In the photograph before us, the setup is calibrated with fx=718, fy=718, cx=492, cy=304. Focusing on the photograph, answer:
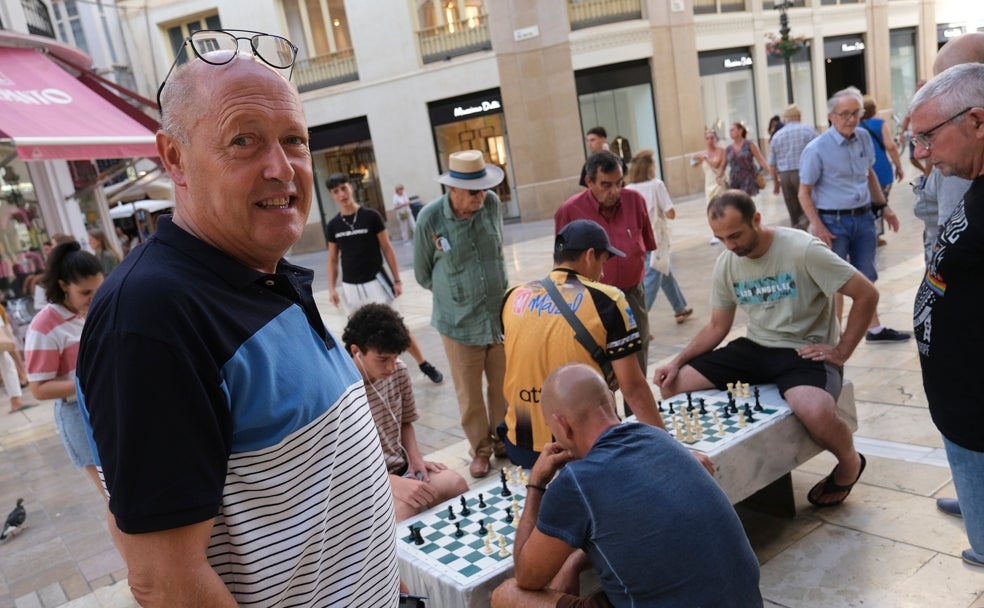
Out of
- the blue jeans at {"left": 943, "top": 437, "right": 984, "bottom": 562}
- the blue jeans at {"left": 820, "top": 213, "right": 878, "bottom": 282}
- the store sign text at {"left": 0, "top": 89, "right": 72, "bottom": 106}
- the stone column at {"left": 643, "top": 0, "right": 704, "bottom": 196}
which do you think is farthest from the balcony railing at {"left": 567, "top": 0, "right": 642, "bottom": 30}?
the blue jeans at {"left": 943, "top": 437, "right": 984, "bottom": 562}

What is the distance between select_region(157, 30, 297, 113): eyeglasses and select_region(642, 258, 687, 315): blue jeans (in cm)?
632

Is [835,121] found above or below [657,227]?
above

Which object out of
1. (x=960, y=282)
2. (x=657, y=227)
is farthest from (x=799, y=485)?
(x=657, y=227)

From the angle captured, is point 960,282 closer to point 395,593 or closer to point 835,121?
point 395,593

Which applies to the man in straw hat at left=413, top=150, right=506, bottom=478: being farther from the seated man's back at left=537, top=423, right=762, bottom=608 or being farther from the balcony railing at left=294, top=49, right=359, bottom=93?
the balcony railing at left=294, top=49, right=359, bottom=93

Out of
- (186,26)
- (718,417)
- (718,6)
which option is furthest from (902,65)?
(718,417)

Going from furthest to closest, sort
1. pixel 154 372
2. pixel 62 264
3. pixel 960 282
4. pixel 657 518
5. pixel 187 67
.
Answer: pixel 62 264 < pixel 960 282 < pixel 657 518 < pixel 187 67 < pixel 154 372

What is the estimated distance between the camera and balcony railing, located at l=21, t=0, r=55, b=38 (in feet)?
39.2

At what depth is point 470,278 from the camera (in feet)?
16.7

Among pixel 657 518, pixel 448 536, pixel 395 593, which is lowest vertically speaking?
pixel 448 536

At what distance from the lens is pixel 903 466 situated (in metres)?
4.14

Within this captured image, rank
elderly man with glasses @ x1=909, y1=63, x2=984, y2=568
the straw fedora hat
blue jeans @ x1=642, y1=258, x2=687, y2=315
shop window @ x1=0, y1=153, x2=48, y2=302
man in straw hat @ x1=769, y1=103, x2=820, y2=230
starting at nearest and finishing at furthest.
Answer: elderly man with glasses @ x1=909, y1=63, x2=984, y2=568
the straw fedora hat
blue jeans @ x1=642, y1=258, x2=687, y2=315
man in straw hat @ x1=769, y1=103, x2=820, y2=230
shop window @ x1=0, y1=153, x2=48, y2=302

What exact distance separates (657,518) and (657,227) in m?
6.06

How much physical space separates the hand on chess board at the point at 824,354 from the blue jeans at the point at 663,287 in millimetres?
3710
